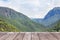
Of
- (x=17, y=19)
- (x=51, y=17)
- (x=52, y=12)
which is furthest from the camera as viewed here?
(x=17, y=19)

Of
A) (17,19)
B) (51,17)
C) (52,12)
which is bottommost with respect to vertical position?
(17,19)

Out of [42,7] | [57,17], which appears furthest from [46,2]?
[57,17]

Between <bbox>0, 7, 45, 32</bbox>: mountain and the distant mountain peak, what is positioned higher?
the distant mountain peak

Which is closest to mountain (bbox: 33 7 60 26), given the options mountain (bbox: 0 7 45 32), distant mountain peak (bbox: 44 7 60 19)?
distant mountain peak (bbox: 44 7 60 19)

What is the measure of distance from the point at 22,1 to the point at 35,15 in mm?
580

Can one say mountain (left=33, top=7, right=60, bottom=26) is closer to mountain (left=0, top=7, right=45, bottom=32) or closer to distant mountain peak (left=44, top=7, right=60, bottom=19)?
distant mountain peak (left=44, top=7, right=60, bottom=19)

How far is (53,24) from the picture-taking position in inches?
217

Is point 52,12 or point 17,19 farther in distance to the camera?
point 17,19

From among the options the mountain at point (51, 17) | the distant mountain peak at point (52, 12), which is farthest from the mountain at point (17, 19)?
the distant mountain peak at point (52, 12)

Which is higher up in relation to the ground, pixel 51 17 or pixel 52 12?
pixel 52 12

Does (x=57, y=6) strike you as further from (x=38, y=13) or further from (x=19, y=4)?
(x=19, y=4)

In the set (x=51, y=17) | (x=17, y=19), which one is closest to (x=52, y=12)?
(x=51, y=17)

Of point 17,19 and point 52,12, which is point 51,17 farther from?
point 17,19

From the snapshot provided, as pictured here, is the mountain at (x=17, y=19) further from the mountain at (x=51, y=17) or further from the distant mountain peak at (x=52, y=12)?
the distant mountain peak at (x=52, y=12)
